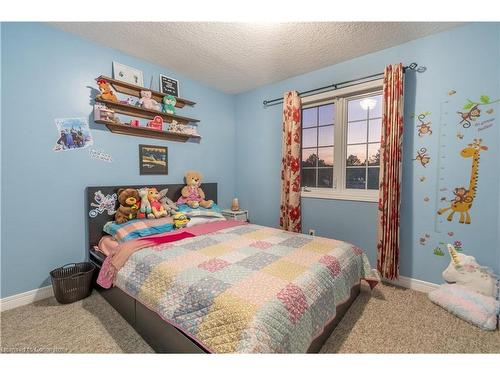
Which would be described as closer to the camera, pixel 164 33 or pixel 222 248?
pixel 222 248

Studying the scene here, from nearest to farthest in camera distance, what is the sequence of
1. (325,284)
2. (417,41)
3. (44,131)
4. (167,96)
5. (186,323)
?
(186,323)
(325,284)
(44,131)
(417,41)
(167,96)

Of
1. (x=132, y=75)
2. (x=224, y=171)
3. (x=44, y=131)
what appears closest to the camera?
(x=44, y=131)

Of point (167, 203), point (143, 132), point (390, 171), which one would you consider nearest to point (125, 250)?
point (167, 203)

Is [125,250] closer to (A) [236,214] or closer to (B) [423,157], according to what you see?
(A) [236,214]

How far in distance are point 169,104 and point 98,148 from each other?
1059mm

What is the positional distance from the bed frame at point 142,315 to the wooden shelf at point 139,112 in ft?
3.03

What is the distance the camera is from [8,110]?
77.0 inches

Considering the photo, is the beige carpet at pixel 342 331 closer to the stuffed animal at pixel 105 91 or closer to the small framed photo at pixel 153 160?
the small framed photo at pixel 153 160

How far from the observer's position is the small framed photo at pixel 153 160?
2.86 meters

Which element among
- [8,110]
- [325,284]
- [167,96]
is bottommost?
[325,284]
